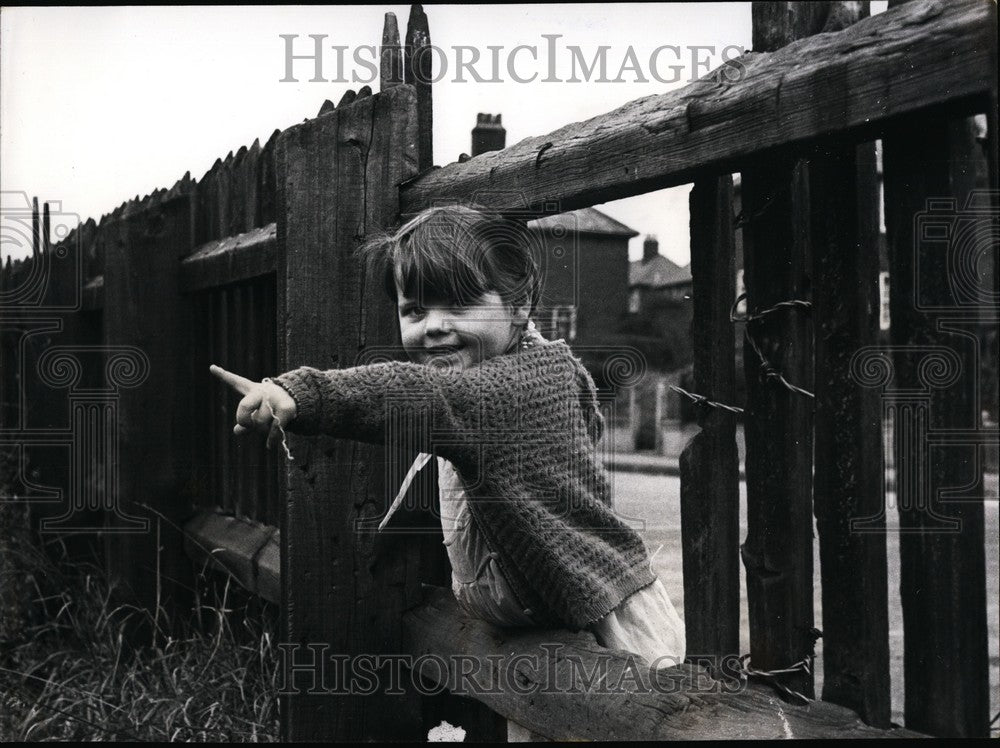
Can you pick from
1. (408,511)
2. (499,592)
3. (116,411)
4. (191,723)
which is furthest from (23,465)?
(499,592)

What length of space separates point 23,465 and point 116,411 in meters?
0.94

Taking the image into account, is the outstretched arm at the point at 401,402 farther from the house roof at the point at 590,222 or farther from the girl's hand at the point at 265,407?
the house roof at the point at 590,222

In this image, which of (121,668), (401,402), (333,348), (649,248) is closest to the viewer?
(401,402)

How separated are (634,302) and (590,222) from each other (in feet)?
1.06

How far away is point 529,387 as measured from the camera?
1785 millimetres

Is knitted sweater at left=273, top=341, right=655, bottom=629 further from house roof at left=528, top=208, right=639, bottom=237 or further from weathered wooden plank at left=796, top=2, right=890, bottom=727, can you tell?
weathered wooden plank at left=796, top=2, right=890, bottom=727

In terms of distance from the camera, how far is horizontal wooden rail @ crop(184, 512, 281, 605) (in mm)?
2783

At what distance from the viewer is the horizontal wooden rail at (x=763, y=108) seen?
4.10ft

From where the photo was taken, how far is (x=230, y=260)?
10.2 feet

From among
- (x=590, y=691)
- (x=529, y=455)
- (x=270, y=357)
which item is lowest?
(x=590, y=691)

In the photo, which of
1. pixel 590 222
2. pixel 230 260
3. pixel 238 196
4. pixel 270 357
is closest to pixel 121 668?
pixel 270 357

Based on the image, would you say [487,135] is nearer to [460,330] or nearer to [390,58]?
[390,58]

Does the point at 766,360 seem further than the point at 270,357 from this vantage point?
No

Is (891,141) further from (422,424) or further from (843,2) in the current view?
(422,424)
